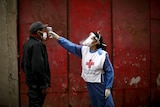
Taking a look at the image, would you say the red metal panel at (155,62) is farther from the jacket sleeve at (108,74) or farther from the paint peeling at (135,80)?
the jacket sleeve at (108,74)

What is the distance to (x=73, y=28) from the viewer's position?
340 inches

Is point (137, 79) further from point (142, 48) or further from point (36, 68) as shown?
point (36, 68)

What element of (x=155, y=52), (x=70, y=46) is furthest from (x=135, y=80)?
(x=70, y=46)

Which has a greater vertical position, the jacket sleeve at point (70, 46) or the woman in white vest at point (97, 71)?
the jacket sleeve at point (70, 46)

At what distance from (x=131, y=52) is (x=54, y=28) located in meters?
2.08

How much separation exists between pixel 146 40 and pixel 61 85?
2.50 meters

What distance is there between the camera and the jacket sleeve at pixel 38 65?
247 inches

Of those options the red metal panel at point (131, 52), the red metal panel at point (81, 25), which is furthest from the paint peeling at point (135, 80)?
the red metal panel at point (81, 25)

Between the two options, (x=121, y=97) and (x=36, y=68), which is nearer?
(x=36, y=68)

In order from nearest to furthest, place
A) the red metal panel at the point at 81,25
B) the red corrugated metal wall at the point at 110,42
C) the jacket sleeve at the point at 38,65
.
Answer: the jacket sleeve at the point at 38,65 → the red corrugated metal wall at the point at 110,42 → the red metal panel at the point at 81,25

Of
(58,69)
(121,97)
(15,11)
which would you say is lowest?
(121,97)

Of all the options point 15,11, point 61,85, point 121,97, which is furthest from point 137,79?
point 15,11

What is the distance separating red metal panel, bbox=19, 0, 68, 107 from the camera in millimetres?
8289

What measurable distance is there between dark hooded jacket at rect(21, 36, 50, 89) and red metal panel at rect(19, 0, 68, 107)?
1.88 metres
